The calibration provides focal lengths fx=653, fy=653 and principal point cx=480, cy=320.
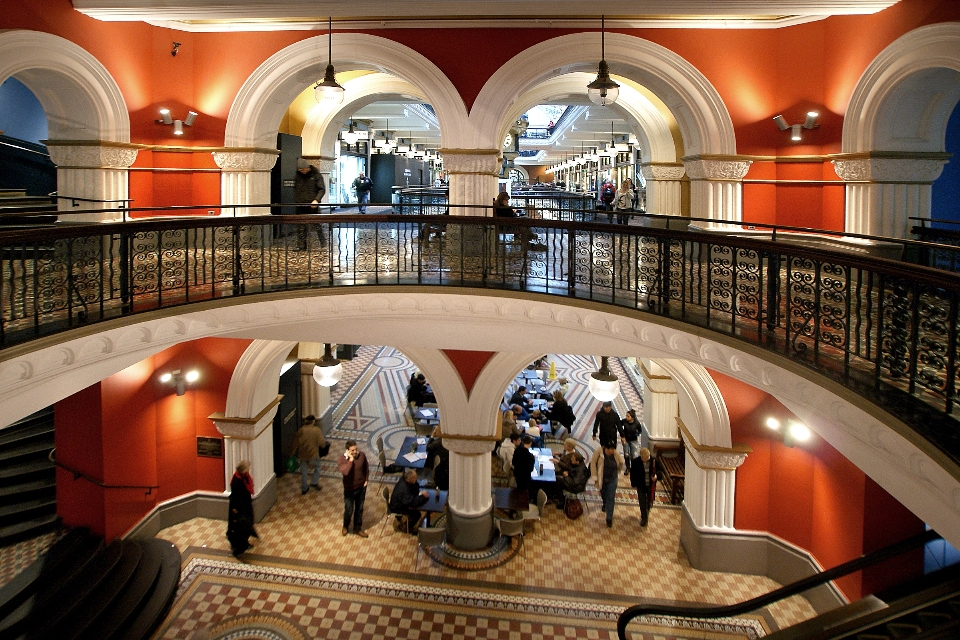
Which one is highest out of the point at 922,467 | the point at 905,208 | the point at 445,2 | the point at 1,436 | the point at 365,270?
the point at 445,2

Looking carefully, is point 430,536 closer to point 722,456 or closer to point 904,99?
point 722,456

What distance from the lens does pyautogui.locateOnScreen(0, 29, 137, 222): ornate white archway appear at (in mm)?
7949

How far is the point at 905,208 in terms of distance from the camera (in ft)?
24.3

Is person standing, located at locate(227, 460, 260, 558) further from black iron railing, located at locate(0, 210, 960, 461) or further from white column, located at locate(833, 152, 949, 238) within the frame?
white column, located at locate(833, 152, 949, 238)

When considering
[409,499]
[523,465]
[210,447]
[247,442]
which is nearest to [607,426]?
[523,465]

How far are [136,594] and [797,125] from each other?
981 cm

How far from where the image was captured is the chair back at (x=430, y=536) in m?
8.36

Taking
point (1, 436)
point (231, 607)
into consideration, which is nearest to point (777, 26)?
point (231, 607)

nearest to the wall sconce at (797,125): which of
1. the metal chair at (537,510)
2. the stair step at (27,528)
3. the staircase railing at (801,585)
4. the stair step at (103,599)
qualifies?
the metal chair at (537,510)

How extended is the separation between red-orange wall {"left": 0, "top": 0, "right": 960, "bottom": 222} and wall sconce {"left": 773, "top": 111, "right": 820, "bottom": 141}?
3.6 inches

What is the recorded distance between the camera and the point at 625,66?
8.91 metres

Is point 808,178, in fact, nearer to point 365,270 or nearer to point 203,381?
point 365,270

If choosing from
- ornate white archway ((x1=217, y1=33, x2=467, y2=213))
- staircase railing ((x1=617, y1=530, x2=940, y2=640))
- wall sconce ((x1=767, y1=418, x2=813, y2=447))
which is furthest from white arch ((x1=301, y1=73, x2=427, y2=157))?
staircase railing ((x1=617, y1=530, x2=940, y2=640))

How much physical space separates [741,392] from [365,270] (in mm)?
5028
